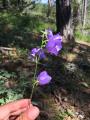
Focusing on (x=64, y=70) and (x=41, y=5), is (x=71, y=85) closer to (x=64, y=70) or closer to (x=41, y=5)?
(x=64, y=70)

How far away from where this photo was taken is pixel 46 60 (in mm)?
7121

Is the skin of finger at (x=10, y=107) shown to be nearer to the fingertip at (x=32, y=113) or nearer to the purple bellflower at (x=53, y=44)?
the fingertip at (x=32, y=113)

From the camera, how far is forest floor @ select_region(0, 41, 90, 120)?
5328 mm

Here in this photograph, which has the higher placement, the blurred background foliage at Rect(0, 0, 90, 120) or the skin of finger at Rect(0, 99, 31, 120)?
the skin of finger at Rect(0, 99, 31, 120)

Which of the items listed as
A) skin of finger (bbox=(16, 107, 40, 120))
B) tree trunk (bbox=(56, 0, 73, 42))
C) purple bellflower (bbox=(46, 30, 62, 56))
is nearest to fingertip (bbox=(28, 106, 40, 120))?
skin of finger (bbox=(16, 107, 40, 120))

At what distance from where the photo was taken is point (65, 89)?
19.5 ft

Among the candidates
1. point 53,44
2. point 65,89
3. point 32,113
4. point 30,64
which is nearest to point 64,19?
point 30,64

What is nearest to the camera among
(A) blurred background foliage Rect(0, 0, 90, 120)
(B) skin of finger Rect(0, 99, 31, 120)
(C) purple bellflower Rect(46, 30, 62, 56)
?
(B) skin of finger Rect(0, 99, 31, 120)

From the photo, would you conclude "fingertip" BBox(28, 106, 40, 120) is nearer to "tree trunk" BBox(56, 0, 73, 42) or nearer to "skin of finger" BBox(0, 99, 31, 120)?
"skin of finger" BBox(0, 99, 31, 120)

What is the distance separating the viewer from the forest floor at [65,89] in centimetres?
533

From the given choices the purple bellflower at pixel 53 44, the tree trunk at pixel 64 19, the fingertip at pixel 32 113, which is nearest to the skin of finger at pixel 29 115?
the fingertip at pixel 32 113

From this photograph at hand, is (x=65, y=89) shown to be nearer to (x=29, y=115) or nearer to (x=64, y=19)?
(x=64, y=19)

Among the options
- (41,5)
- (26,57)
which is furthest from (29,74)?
(41,5)

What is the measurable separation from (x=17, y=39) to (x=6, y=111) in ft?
22.8
